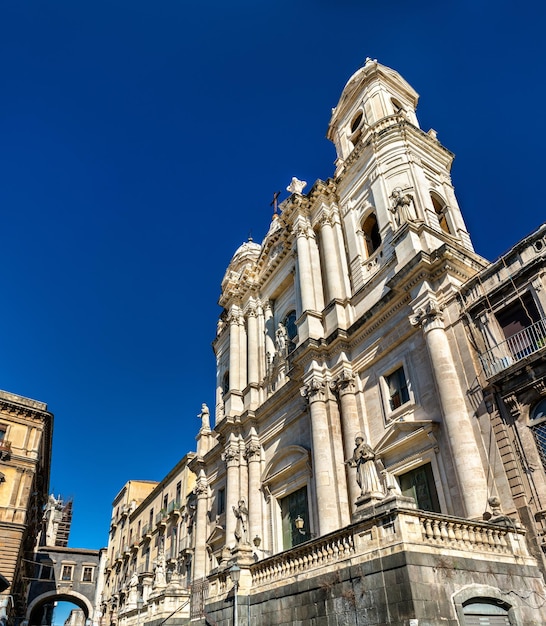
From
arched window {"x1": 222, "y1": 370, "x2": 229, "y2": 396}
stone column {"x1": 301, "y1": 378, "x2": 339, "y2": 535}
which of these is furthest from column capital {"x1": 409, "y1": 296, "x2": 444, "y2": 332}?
arched window {"x1": 222, "y1": 370, "x2": 229, "y2": 396}

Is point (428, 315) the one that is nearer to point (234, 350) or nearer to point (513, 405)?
point (513, 405)

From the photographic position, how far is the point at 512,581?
10383mm

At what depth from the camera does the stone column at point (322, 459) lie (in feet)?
56.6

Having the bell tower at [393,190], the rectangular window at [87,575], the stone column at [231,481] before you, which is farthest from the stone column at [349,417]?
the rectangular window at [87,575]

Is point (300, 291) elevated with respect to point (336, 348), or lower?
elevated

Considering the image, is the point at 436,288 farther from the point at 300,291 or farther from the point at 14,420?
the point at 14,420

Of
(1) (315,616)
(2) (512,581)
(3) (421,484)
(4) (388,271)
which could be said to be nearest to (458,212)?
(4) (388,271)

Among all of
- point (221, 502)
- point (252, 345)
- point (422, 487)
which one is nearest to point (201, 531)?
point (221, 502)

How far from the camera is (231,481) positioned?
2456cm

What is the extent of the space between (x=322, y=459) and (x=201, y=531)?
12048mm

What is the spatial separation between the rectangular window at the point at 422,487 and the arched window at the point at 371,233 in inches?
423

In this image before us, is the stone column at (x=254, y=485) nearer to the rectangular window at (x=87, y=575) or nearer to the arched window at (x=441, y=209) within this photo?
the arched window at (x=441, y=209)

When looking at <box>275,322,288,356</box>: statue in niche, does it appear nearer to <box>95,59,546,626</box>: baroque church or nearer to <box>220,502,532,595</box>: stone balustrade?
<box>95,59,546,626</box>: baroque church

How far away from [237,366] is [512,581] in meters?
20.0
